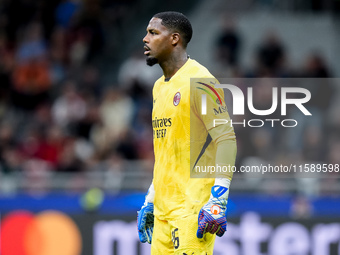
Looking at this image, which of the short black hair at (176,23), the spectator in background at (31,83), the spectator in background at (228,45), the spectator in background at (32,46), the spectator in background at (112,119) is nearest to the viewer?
the short black hair at (176,23)

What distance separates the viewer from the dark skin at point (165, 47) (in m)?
5.21

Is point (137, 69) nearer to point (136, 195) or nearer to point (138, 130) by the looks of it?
point (138, 130)

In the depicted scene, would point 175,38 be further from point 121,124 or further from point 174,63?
point 121,124

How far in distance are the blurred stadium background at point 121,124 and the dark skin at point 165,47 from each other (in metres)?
4.81

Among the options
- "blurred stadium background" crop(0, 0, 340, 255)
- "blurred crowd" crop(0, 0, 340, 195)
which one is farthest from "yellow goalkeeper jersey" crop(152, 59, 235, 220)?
"blurred crowd" crop(0, 0, 340, 195)

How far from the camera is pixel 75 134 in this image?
12320 millimetres

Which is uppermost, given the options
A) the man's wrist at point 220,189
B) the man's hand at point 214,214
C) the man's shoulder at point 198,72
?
the man's shoulder at point 198,72

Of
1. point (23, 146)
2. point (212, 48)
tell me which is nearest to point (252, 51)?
point (212, 48)

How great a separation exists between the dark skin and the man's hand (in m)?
1.05

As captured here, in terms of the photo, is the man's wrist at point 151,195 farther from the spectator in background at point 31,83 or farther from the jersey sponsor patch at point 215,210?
the spectator in background at point 31,83

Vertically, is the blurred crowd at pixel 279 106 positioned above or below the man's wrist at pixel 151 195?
above

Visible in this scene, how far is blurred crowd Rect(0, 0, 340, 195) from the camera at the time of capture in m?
11.3

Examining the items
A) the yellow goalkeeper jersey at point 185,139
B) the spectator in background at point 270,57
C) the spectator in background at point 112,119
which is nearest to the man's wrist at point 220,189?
the yellow goalkeeper jersey at point 185,139

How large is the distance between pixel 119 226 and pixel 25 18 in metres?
7.02
